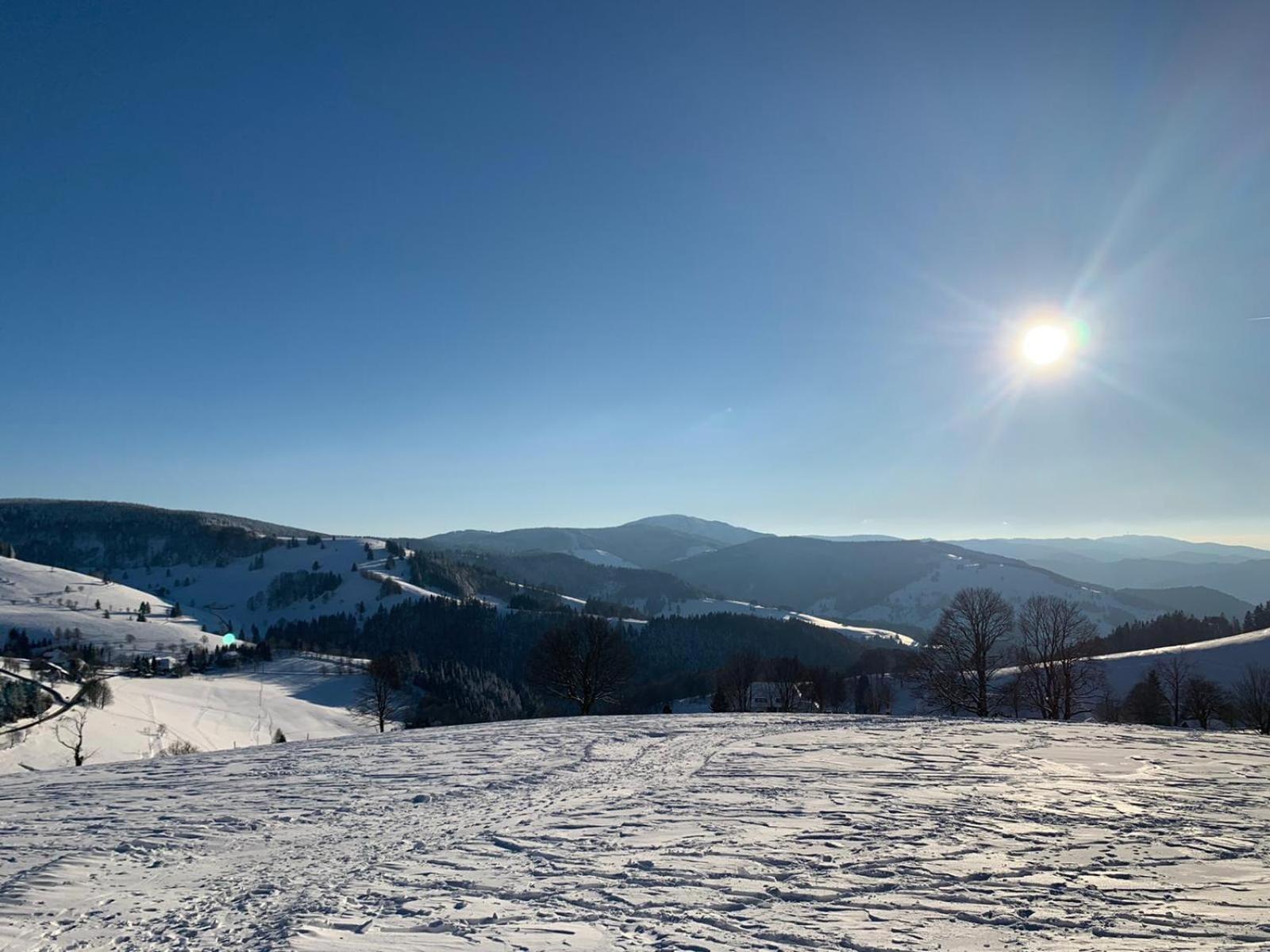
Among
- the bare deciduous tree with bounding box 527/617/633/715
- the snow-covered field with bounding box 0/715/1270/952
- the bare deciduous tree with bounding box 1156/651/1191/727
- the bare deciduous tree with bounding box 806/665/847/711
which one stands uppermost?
the snow-covered field with bounding box 0/715/1270/952

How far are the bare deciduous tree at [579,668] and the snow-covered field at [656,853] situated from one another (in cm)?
2135

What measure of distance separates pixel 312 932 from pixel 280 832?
4807 mm

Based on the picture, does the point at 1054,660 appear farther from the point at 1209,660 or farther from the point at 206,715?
the point at 206,715

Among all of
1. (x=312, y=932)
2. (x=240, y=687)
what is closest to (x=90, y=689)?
(x=240, y=687)

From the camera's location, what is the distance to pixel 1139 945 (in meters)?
6.12

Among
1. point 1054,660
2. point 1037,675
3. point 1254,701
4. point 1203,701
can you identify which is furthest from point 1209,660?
point 1037,675

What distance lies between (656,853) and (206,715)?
130 metres

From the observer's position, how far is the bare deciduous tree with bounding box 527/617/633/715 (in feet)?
121

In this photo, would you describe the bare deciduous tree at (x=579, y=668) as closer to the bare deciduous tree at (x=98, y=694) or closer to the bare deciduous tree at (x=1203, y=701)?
the bare deciduous tree at (x=1203, y=701)

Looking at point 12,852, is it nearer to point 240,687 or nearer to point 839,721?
point 839,721

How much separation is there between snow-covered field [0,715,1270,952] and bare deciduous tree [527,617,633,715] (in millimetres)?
21346

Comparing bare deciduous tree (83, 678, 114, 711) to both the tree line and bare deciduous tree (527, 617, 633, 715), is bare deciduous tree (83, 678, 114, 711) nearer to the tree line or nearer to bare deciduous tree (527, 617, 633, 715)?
bare deciduous tree (527, 617, 633, 715)

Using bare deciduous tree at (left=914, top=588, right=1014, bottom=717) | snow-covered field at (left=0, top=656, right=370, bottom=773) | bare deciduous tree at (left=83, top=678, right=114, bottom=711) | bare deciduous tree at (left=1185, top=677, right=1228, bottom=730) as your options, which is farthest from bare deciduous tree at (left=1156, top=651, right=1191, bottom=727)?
bare deciduous tree at (left=83, top=678, right=114, bottom=711)

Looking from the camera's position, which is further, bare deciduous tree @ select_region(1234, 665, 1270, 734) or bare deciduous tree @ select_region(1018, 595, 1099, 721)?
bare deciduous tree @ select_region(1234, 665, 1270, 734)
